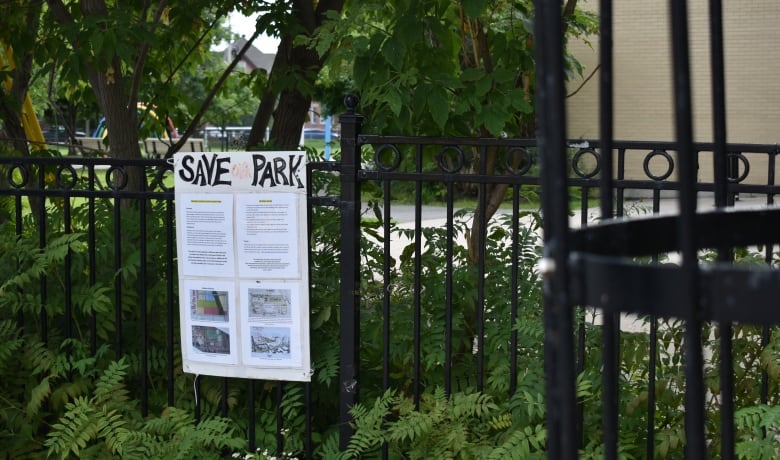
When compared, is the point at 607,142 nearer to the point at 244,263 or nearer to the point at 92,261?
the point at 244,263

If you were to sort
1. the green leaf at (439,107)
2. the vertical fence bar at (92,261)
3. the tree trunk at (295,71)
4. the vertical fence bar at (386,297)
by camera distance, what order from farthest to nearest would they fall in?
the tree trunk at (295,71) → the vertical fence bar at (92,261) → the green leaf at (439,107) → the vertical fence bar at (386,297)

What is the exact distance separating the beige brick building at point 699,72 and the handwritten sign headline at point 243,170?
18092mm

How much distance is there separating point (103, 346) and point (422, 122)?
6.18 feet

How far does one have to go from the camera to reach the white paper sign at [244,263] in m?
4.46

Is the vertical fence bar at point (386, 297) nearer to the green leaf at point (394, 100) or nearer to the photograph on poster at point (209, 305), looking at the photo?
the green leaf at point (394, 100)

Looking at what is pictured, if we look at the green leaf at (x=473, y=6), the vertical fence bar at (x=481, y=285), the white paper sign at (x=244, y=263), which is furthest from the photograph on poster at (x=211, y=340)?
the green leaf at (x=473, y=6)

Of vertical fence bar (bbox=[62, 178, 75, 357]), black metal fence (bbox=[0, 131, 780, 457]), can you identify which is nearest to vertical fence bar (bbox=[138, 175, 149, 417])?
black metal fence (bbox=[0, 131, 780, 457])

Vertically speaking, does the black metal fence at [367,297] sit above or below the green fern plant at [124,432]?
above

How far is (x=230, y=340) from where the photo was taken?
462cm

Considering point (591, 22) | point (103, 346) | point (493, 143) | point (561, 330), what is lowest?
point (103, 346)

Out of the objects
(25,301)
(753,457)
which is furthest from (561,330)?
(25,301)

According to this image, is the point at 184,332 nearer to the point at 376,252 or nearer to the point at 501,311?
the point at 376,252

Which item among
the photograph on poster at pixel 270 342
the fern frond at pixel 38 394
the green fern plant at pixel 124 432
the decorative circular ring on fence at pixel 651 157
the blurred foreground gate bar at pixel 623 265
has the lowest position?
the green fern plant at pixel 124 432

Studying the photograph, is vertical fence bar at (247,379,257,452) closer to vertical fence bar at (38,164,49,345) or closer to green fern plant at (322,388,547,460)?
green fern plant at (322,388,547,460)
